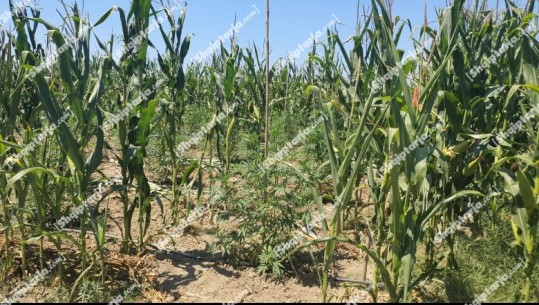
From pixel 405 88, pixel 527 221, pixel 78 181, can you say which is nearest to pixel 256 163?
pixel 78 181

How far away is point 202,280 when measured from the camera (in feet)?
10.1

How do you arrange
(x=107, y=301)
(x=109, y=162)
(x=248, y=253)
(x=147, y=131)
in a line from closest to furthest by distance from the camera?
(x=107, y=301) < (x=147, y=131) < (x=248, y=253) < (x=109, y=162)

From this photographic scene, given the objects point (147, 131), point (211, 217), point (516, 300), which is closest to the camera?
point (516, 300)

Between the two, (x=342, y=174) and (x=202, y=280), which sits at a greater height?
(x=342, y=174)

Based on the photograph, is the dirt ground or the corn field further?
the dirt ground

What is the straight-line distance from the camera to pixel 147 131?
3.04 m

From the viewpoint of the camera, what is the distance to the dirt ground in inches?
111

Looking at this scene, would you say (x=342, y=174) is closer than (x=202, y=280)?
Yes

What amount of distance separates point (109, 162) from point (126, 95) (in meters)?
2.92

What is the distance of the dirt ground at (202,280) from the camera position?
281 centimetres

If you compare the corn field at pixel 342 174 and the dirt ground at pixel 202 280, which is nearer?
the corn field at pixel 342 174

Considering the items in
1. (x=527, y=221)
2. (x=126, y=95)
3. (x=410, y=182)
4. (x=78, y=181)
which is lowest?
(x=527, y=221)

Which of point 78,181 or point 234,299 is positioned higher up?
point 78,181

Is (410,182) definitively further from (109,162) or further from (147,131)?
(109,162)
